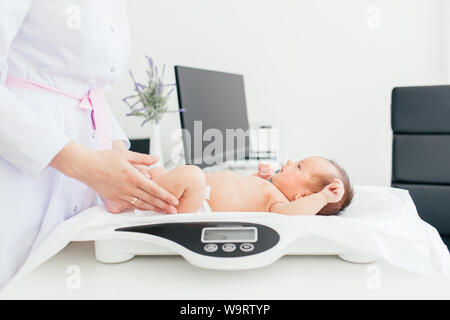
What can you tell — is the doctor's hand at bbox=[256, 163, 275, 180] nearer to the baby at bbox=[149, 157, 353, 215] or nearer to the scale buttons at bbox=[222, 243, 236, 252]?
the baby at bbox=[149, 157, 353, 215]

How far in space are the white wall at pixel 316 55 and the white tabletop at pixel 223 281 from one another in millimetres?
1687

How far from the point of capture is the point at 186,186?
29.7 inches

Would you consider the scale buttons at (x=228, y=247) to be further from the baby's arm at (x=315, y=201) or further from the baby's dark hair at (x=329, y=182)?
the baby's dark hair at (x=329, y=182)

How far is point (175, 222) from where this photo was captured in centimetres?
58

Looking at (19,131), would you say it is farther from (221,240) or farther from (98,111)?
(221,240)

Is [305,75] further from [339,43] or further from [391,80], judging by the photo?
[391,80]

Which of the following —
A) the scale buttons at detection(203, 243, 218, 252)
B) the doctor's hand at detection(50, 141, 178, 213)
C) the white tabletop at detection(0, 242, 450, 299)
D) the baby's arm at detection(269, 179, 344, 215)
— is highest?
the doctor's hand at detection(50, 141, 178, 213)

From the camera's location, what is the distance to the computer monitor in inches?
56.1

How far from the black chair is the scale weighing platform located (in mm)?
980

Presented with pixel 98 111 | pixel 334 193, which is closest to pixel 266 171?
pixel 334 193

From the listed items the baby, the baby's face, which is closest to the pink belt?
the baby

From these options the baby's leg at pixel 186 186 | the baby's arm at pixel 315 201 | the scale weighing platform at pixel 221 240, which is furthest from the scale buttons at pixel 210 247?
the baby's arm at pixel 315 201

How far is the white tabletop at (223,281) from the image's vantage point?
47cm

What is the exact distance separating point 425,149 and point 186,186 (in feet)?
3.59
